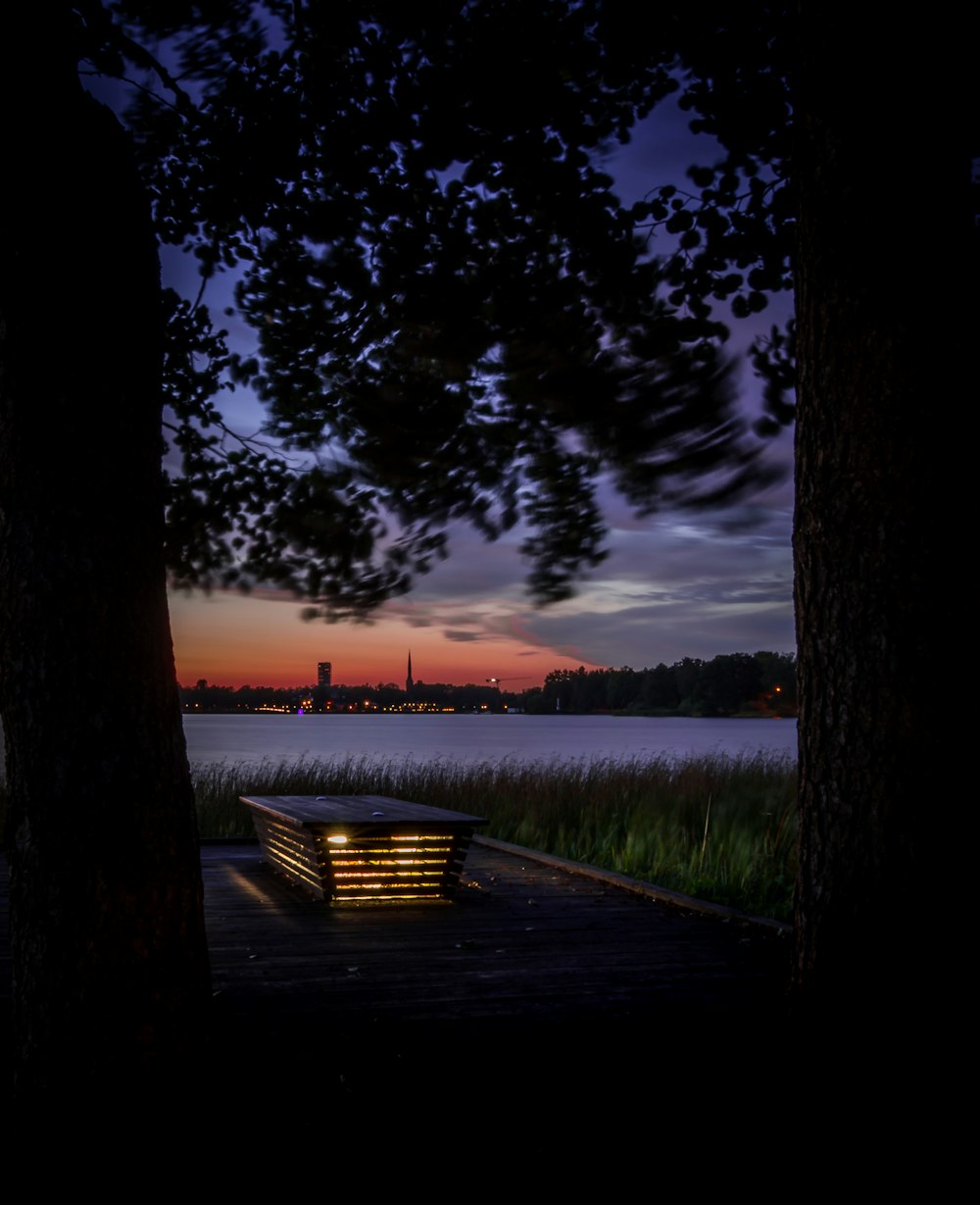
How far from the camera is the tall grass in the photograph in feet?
23.8

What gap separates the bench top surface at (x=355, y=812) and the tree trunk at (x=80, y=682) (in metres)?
2.92

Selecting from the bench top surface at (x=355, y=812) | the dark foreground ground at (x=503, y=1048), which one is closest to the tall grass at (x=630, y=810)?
the dark foreground ground at (x=503, y=1048)

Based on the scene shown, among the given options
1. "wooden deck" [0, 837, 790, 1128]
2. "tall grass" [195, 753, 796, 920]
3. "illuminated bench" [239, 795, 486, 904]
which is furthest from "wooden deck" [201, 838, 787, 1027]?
"tall grass" [195, 753, 796, 920]

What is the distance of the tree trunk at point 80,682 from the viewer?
8.40 feet

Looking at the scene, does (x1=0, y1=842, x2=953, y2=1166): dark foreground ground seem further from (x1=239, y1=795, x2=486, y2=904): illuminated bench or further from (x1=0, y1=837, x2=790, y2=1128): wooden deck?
(x1=239, y1=795, x2=486, y2=904): illuminated bench

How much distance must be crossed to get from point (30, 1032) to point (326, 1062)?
3.02 feet

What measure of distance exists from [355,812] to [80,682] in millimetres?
3692

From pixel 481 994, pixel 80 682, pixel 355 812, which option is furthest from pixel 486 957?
pixel 80 682

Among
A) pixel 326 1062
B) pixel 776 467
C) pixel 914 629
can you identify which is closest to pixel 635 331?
pixel 776 467

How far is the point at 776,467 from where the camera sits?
11.7ft

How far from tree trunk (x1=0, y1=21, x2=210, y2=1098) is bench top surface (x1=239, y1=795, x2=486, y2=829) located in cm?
292

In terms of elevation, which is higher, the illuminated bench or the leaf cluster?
the leaf cluster

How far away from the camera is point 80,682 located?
8.43ft

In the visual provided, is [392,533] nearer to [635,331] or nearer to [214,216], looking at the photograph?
[635,331]
